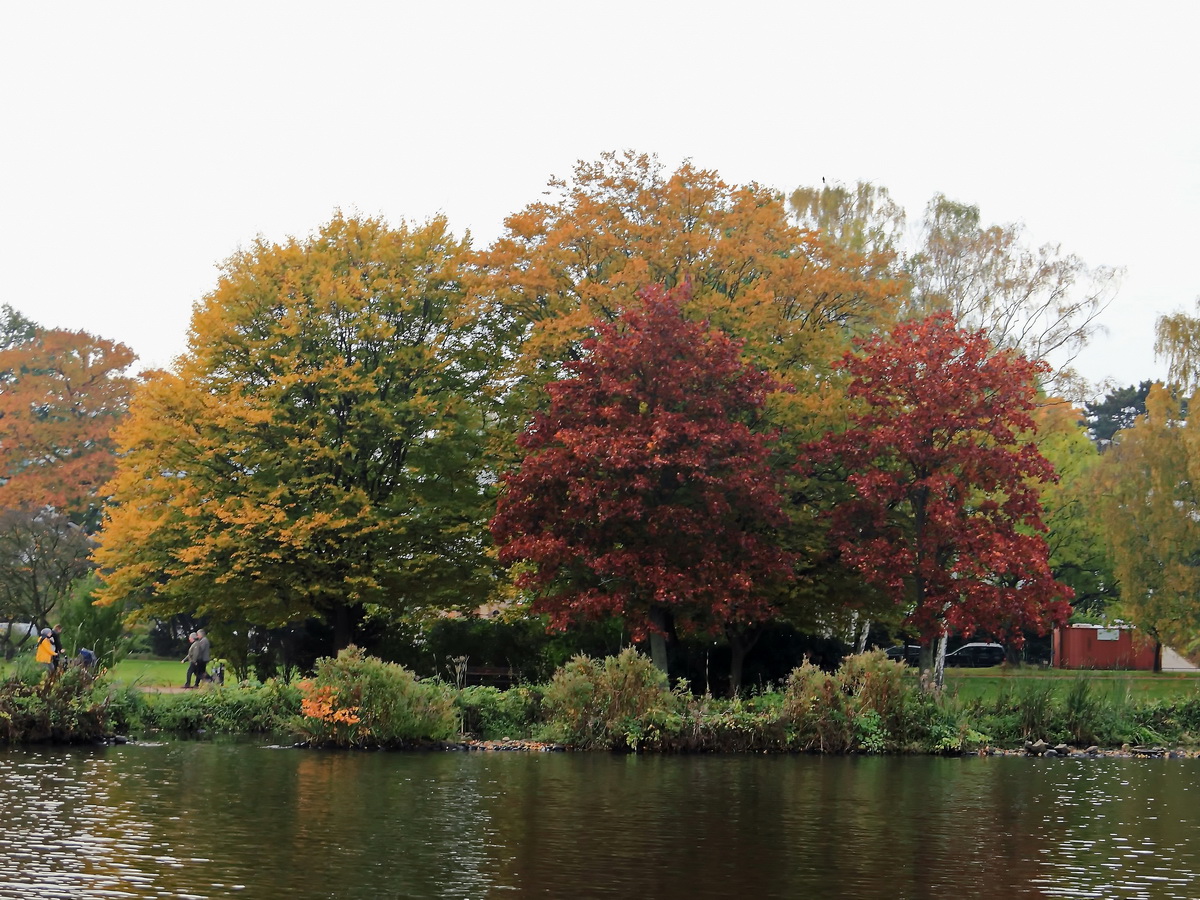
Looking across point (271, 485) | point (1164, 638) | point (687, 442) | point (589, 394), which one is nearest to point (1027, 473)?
point (687, 442)

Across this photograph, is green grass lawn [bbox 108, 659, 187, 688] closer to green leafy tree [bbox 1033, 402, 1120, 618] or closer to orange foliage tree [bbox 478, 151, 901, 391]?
orange foliage tree [bbox 478, 151, 901, 391]

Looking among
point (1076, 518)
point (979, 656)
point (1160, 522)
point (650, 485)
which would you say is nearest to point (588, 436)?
point (650, 485)

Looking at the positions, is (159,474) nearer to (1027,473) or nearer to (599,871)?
(1027,473)

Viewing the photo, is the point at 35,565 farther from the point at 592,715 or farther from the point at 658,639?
the point at 592,715

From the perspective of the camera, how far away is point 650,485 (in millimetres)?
31984

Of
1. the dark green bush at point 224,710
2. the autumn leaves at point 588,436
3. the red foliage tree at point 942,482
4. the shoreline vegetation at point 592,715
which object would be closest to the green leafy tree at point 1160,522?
the autumn leaves at point 588,436

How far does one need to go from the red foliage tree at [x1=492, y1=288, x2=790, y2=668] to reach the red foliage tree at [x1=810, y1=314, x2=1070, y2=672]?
2.49 metres

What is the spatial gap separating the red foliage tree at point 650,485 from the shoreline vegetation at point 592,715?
361 cm

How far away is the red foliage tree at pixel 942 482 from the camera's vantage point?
33.2m

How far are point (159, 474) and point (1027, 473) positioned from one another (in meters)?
23.3

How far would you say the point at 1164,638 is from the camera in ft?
155

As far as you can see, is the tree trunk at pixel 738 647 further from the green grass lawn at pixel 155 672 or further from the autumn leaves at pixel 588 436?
the green grass lawn at pixel 155 672

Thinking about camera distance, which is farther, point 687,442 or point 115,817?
point 687,442

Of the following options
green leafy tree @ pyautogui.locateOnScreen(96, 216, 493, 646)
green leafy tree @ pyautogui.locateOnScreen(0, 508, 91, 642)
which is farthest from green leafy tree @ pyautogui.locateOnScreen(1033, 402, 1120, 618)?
A: green leafy tree @ pyautogui.locateOnScreen(0, 508, 91, 642)
